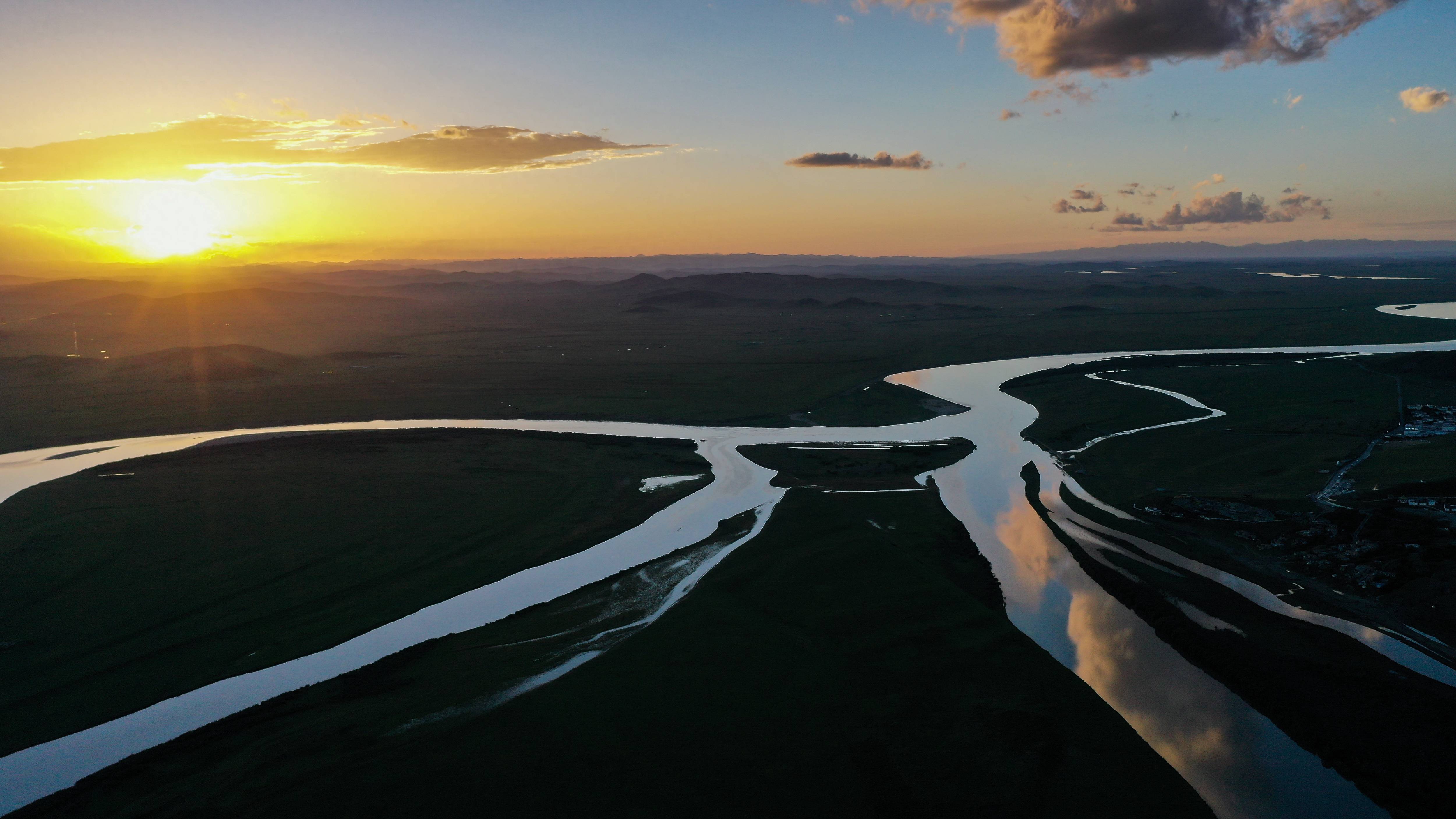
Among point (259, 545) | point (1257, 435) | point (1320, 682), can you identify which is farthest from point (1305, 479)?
point (259, 545)

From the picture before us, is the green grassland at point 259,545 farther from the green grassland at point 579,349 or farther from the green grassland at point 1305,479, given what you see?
the green grassland at point 1305,479

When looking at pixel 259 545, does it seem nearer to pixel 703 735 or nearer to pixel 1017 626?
pixel 703 735

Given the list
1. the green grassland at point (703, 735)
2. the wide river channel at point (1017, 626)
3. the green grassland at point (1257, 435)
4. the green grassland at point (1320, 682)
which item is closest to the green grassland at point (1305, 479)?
the green grassland at point (1257, 435)

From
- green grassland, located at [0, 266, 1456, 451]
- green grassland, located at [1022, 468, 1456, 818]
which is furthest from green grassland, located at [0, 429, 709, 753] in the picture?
green grassland, located at [1022, 468, 1456, 818]

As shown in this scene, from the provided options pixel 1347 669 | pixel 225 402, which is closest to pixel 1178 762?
pixel 1347 669

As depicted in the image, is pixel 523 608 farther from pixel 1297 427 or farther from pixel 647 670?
pixel 1297 427
